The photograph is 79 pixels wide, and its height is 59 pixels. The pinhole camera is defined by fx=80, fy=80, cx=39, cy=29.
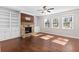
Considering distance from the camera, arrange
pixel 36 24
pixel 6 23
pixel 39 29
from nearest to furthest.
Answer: pixel 6 23 → pixel 36 24 → pixel 39 29

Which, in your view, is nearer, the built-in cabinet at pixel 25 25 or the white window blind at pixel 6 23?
the white window blind at pixel 6 23

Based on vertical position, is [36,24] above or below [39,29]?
above

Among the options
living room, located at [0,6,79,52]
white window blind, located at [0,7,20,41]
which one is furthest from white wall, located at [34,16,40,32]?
white window blind, located at [0,7,20,41]

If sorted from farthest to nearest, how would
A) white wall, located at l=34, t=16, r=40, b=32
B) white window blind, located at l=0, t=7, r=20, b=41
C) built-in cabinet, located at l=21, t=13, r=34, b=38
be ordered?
white wall, located at l=34, t=16, r=40, b=32 < built-in cabinet, located at l=21, t=13, r=34, b=38 < white window blind, located at l=0, t=7, r=20, b=41

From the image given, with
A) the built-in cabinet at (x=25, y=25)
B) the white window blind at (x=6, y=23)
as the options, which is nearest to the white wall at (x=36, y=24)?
the built-in cabinet at (x=25, y=25)

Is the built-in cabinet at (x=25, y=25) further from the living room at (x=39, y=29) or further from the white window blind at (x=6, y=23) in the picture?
the white window blind at (x=6, y=23)

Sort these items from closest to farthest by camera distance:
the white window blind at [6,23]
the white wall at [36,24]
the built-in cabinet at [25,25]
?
the white window blind at [6,23], the built-in cabinet at [25,25], the white wall at [36,24]

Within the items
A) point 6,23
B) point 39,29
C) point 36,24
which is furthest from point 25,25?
point 6,23

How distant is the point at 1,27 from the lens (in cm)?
306

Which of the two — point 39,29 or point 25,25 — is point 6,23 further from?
point 39,29

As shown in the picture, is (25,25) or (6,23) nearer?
(6,23)

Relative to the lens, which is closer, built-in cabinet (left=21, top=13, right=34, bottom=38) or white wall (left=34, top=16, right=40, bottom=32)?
built-in cabinet (left=21, top=13, right=34, bottom=38)

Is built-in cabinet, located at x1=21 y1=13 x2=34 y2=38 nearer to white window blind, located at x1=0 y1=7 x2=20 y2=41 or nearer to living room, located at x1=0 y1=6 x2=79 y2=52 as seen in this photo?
living room, located at x1=0 y1=6 x2=79 y2=52
